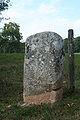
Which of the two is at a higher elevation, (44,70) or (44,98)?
(44,70)

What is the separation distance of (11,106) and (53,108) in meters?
1.53

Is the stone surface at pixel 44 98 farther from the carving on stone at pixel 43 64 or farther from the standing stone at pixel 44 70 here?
the carving on stone at pixel 43 64

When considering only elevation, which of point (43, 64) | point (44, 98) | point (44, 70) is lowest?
point (44, 98)

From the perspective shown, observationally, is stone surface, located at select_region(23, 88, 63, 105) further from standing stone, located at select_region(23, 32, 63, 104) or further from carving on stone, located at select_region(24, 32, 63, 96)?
carving on stone, located at select_region(24, 32, 63, 96)

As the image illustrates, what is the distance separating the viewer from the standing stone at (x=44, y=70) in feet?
37.1

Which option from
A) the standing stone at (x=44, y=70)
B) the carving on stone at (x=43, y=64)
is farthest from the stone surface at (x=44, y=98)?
the carving on stone at (x=43, y=64)

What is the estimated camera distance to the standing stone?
11.3 meters

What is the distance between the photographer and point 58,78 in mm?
11391

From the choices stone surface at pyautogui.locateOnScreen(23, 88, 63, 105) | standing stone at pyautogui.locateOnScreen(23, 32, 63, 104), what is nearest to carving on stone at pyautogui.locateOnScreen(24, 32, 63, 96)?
standing stone at pyautogui.locateOnScreen(23, 32, 63, 104)

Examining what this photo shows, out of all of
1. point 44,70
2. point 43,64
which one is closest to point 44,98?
point 44,70

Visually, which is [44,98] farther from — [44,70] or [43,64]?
[43,64]

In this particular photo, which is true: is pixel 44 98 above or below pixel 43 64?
below

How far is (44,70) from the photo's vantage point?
1136 centimetres

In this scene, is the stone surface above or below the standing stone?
below
